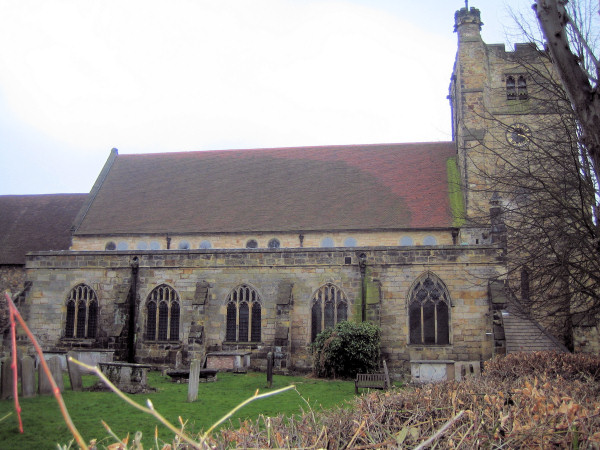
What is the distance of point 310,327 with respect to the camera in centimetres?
2228

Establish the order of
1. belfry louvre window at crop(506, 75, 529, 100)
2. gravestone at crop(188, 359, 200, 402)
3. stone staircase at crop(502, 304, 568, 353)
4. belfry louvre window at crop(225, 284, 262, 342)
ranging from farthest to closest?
belfry louvre window at crop(506, 75, 529, 100)
belfry louvre window at crop(225, 284, 262, 342)
stone staircase at crop(502, 304, 568, 353)
gravestone at crop(188, 359, 200, 402)

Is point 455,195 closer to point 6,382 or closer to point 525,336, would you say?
point 525,336

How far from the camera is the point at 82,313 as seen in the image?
77.7ft

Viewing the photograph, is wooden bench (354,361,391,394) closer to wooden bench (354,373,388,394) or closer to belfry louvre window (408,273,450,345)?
wooden bench (354,373,388,394)

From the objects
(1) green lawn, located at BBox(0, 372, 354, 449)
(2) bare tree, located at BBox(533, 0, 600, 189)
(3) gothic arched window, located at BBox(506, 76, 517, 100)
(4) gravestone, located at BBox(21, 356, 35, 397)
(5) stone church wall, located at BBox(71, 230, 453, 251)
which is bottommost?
(1) green lawn, located at BBox(0, 372, 354, 449)

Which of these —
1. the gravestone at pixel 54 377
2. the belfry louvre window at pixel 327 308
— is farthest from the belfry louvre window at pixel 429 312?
the gravestone at pixel 54 377

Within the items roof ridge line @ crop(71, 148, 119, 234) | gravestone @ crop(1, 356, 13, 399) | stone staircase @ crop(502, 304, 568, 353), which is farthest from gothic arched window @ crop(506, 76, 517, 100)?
gravestone @ crop(1, 356, 13, 399)

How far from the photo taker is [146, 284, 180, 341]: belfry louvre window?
75.7 feet

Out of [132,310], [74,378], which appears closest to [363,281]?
[132,310]

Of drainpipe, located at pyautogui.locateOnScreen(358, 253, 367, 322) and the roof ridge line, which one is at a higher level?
the roof ridge line

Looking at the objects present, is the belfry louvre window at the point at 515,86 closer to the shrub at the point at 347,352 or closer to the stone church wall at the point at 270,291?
the stone church wall at the point at 270,291

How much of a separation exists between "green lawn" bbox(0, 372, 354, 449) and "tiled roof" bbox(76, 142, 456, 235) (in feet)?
38.0

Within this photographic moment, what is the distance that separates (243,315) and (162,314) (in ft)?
10.7

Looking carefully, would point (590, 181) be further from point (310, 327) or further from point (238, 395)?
point (310, 327)
